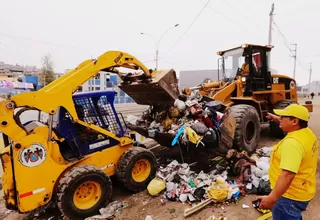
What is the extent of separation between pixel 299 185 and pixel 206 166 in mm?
3239

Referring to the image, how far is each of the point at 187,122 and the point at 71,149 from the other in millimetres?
2238

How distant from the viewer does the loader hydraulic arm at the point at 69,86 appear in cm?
327

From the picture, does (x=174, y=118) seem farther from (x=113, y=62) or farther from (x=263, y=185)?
(x=263, y=185)

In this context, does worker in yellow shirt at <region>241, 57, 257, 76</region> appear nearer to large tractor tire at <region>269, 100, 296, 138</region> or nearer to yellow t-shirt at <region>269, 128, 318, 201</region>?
large tractor tire at <region>269, 100, 296, 138</region>

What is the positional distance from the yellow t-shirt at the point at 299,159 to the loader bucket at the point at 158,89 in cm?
305

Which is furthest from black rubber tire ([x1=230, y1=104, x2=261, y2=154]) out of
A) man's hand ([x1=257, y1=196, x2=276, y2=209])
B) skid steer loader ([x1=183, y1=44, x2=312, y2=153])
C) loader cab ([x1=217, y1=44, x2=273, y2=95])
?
man's hand ([x1=257, y1=196, x2=276, y2=209])

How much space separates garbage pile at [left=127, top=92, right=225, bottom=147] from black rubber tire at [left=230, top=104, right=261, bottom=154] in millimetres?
371

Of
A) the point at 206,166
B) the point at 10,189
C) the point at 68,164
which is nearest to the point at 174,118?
the point at 206,166

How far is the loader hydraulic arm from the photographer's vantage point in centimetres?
327

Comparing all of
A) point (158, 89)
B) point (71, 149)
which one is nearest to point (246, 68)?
point (158, 89)

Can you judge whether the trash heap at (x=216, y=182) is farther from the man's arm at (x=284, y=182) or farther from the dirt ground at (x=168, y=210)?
the man's arm at (x=284, y=182)

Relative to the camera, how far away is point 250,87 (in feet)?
21.7

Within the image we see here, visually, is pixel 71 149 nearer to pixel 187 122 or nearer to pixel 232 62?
pixel 187 122

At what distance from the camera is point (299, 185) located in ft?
6.56
